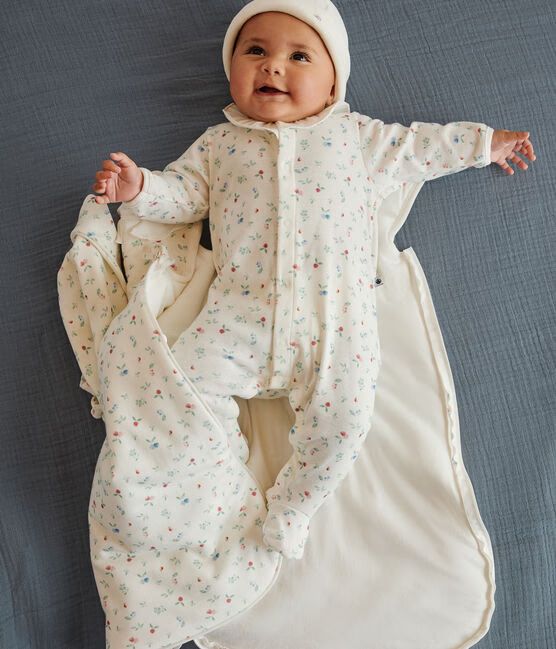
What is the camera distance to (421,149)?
4.43 feet

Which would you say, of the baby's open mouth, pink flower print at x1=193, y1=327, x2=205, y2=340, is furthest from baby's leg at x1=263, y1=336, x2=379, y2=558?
the baby's open mouth

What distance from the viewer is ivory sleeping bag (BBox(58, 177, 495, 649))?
3.95 feet

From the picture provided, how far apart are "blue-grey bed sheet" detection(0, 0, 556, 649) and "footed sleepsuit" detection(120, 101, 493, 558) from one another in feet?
0.43

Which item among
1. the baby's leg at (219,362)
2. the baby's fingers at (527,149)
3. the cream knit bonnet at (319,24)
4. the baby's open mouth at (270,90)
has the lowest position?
the baby's leg at (219,362)

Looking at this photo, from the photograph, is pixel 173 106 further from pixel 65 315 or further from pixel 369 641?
pixel 369 641

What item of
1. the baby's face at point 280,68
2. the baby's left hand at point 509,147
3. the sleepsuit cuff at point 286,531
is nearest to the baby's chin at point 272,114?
the baby's face at point 280,68

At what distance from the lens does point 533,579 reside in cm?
135

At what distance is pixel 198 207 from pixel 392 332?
43cm

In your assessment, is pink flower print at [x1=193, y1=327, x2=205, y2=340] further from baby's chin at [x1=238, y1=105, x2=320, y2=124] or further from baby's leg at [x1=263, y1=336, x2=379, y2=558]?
baby's chin at [x1=238, y1=105, x2=320, y2=124]

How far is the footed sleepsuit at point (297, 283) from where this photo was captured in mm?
1231

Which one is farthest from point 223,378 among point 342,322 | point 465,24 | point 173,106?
point 465,24

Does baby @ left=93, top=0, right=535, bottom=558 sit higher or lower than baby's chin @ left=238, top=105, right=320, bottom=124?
lower

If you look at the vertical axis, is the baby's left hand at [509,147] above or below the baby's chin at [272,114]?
below

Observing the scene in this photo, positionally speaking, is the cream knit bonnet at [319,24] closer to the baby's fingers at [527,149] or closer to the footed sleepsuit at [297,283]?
the footed sleepsuit at [297,283]
